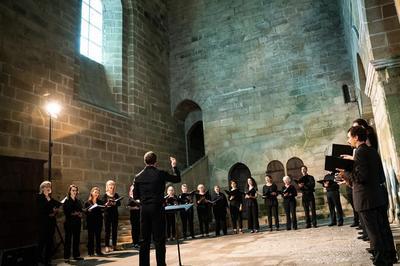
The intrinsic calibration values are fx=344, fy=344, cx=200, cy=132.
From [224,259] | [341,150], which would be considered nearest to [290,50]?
[341,150]

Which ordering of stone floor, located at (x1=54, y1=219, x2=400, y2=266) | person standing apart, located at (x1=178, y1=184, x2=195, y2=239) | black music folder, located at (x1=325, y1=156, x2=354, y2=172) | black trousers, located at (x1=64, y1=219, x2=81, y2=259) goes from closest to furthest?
black music folder, located at (x1=325, y1=156, x2=354, y2=172), stone floor, located at (x1=54, y1=219, x2=400, y2=266), black trousers, located at (x1=64, y1=219, x2=81, y2=259), person standing apart, located at (x1=178, y1=184, x2=195, y2=239)

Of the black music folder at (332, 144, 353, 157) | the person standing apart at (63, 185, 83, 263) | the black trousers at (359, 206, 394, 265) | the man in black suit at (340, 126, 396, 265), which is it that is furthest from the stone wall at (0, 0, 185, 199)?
the black trousers at (359, 206, 394, 265)

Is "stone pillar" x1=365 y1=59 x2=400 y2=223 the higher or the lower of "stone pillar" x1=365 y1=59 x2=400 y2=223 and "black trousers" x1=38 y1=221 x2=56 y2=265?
the higher

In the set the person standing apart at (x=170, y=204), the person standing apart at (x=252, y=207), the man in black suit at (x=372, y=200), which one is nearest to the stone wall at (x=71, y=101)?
the person standing apart at (x=170, y=204)

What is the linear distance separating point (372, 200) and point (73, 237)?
4821mm

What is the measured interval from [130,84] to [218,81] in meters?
3.12

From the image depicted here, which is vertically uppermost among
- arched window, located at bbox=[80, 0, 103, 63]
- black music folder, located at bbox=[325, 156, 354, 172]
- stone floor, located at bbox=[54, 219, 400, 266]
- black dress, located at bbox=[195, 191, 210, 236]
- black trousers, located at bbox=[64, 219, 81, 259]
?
arched window, located at bbox=[80, 0, 103, 63]

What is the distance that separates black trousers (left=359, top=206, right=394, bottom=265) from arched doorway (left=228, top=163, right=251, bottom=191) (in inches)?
322

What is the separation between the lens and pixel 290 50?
11133 millimetres

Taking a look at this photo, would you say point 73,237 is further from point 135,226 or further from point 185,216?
point 185,216

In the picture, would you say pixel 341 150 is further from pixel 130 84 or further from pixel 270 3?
pixel 270 3

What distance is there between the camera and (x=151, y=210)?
3.60 meters

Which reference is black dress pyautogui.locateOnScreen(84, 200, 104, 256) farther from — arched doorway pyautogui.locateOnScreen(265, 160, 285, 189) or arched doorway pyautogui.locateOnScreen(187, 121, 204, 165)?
arched doorway pyautogui.locateOnScreen(187, 121, 204, 165)

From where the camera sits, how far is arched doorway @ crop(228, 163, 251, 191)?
1118 centimetres
